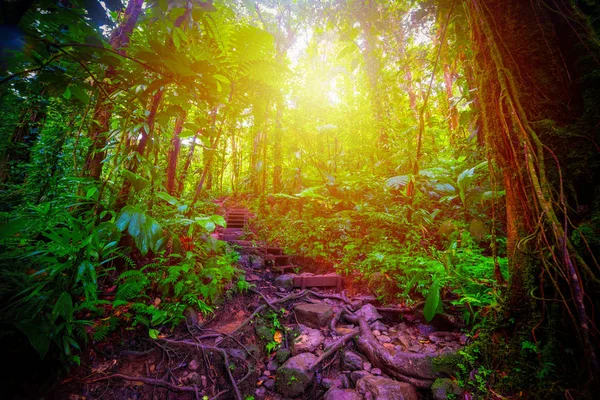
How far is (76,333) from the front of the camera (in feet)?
6.31

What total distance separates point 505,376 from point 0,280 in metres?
3.10

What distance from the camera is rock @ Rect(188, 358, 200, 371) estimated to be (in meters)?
2.27

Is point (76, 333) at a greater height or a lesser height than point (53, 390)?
greater

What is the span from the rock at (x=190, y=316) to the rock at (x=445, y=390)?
2.44m

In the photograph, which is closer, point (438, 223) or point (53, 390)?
point (53, 390)

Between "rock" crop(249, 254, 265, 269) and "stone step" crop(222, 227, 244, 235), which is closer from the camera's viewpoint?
"rock" crop(249, 254, 265, 269)

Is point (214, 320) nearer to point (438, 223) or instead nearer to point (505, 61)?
point (505, 61)

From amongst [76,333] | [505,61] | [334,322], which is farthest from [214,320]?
[505,61]

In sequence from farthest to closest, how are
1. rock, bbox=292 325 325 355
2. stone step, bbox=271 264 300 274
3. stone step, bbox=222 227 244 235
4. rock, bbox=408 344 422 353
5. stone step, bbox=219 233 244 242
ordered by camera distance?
stone step, bbox=222 227 244 235 → stone step, bbox=219 233 244 242 → stone step, bbox=271 264 300 274 → rock, bbox=292 325 325 355 → rock, bbox=408 344 422 353

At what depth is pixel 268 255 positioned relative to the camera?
207 inches

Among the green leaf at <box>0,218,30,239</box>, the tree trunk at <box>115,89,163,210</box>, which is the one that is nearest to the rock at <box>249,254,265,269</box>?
the tree trunk at <box>115,89,163,210</box>

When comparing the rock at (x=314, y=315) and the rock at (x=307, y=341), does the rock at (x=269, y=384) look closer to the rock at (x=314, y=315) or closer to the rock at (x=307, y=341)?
the rock at (x=307, y=341)

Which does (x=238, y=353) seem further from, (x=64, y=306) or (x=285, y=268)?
(x=285, y=268)

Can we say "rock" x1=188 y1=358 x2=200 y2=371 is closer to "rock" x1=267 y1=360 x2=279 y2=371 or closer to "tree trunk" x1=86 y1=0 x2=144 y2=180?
"rock" x1=267 y1=360 x2=279 y2=371
